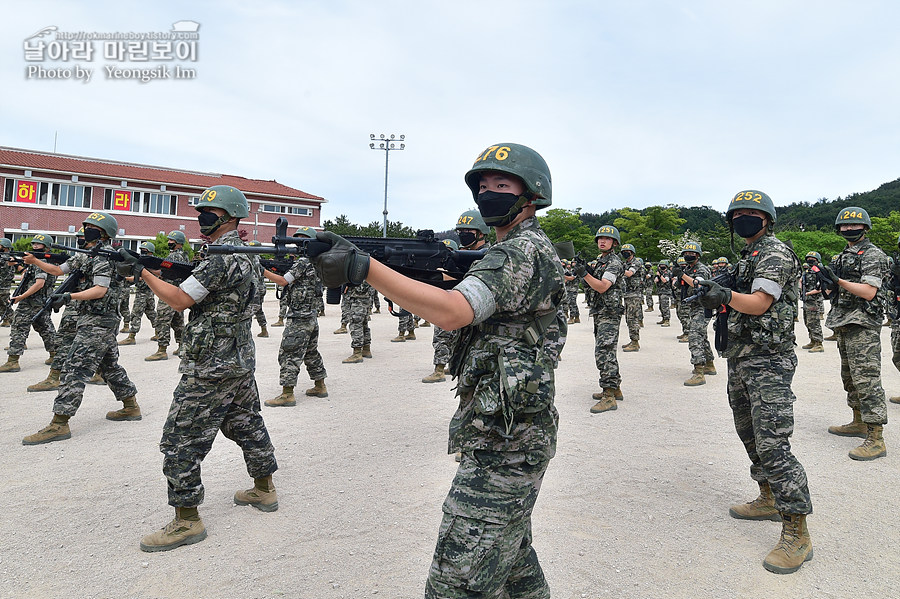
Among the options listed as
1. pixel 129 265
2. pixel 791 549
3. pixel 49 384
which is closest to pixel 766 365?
pixel 791 549

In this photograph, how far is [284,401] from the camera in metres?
7.32

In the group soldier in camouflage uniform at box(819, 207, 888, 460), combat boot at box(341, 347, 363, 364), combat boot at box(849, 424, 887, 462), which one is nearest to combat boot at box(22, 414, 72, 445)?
combat boot at box(341, 347, 363, 364)

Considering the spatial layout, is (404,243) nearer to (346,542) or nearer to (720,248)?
(346,542)

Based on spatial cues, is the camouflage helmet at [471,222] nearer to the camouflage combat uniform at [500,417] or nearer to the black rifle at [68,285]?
the camouflage combat uniform at [500,417]

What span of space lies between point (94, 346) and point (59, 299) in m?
0.86

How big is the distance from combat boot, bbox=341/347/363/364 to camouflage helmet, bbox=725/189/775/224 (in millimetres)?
8002

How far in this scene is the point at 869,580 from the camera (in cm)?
322

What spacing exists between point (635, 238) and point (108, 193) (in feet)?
170

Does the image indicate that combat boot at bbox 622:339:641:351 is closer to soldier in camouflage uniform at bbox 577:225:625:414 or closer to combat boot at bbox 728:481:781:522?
soldier in camouflage uniform at bbox 577:225:625:414

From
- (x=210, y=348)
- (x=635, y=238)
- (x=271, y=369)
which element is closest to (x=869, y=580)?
(x=210, y=348)

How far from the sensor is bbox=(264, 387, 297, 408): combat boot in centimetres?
727

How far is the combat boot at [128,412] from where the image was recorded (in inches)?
253

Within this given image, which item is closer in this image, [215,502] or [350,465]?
[215,502]

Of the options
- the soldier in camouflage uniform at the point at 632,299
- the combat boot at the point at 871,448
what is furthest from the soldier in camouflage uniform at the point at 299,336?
the soldier in camouflage uniform at the point at 632,299
